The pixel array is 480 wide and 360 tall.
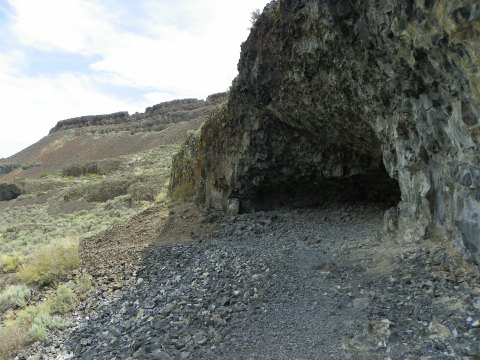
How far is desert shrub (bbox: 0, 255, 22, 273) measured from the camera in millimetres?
14106

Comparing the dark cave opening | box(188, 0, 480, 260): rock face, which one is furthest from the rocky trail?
the dark cave opening

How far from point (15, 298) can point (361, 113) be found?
912 cm

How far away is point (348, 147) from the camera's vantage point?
454 inches

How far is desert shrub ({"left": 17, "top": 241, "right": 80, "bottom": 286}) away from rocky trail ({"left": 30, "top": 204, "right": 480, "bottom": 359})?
Answer: 5.20ft

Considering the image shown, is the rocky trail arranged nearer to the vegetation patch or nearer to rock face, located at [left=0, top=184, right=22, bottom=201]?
the vegetation patch

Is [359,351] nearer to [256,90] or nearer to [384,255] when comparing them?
[384,255]

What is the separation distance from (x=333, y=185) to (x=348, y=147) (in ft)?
5.36

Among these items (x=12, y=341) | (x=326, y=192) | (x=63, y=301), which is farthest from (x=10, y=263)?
(x=326, y=192)

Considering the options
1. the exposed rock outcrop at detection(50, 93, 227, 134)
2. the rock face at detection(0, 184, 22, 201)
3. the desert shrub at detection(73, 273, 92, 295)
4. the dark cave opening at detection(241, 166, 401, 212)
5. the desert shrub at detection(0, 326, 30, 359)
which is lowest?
the desert shrub at detection(0, 326, 30, 359)

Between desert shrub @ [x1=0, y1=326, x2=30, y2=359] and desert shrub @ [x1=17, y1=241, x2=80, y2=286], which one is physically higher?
desert shrub @ [x1=17, y1=241, x2=80, y2=286]

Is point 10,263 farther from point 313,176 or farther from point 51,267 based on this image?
point 313,176

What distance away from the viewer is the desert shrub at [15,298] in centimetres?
1033

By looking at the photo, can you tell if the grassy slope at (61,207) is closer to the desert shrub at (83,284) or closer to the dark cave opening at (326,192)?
the desert shrub at (83,284)

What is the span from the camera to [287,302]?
21.5ft
